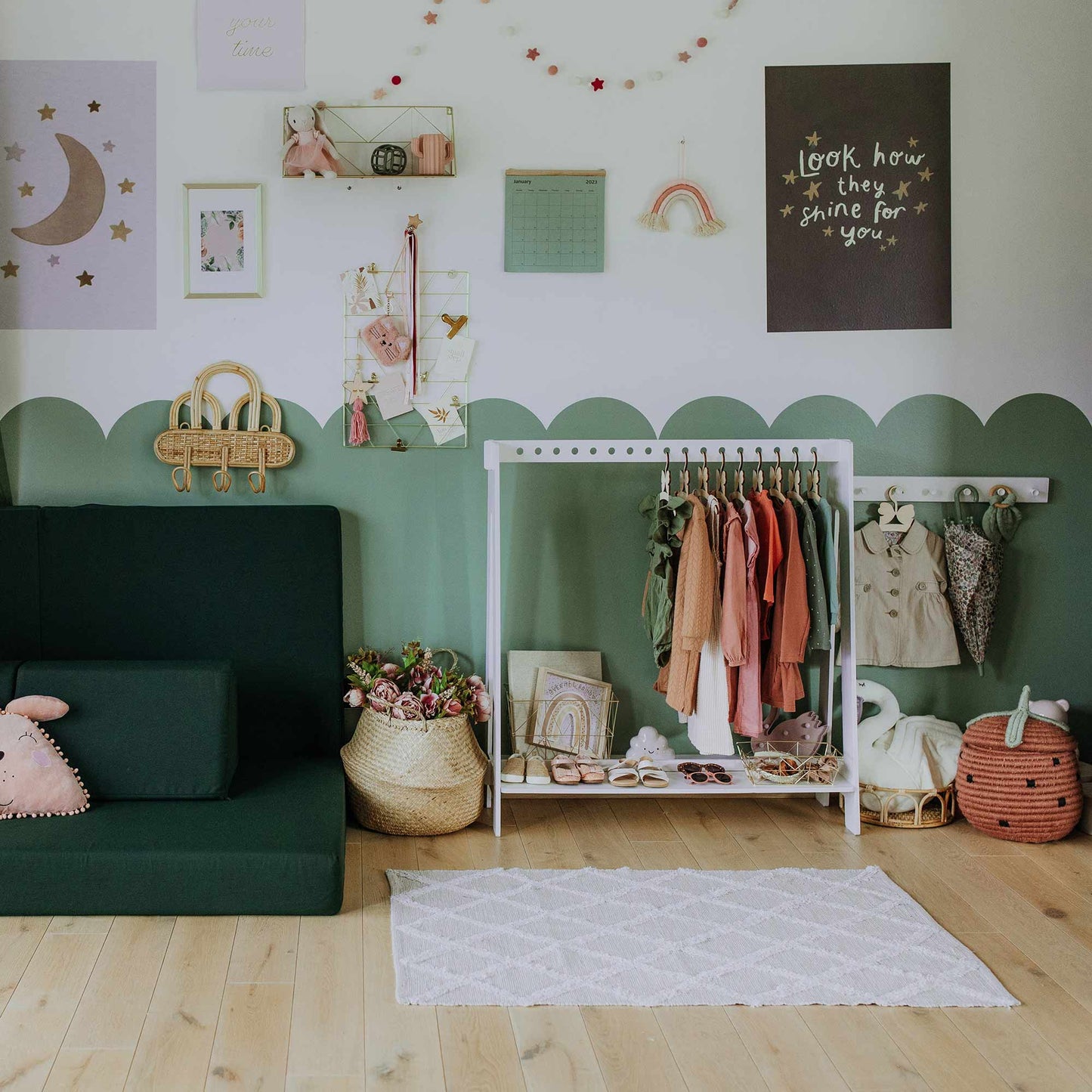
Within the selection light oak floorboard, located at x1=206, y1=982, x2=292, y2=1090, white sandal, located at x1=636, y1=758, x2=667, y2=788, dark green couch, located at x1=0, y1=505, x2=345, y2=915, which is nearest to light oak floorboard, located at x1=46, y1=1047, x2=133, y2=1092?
light oak floorboard, located at x1=206, y1=982, x2=292, y2=1090

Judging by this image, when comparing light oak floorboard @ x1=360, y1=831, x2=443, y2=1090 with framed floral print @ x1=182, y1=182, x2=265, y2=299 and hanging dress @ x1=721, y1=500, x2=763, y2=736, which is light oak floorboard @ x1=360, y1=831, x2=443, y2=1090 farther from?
framed floral print @ x1=182, y1=182, x2=265, y2=299

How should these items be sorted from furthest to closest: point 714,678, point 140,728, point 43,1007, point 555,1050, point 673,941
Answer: point 714,678 → point 140,728 → point 673,941 → point 43,1007 → point 555,1050

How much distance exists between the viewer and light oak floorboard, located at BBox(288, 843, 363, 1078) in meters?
1.94

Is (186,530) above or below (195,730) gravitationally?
→ above

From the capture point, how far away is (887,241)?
3488 millimetres

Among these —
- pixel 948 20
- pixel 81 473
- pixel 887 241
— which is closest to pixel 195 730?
pixel 81 473

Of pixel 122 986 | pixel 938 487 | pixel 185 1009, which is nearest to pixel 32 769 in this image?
pixel 122 986

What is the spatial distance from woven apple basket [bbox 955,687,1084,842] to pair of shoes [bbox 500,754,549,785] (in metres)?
1.24

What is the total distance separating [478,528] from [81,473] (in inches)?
49.5

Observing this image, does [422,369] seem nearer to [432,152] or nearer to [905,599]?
[432,152]

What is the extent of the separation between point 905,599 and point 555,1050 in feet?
6.74

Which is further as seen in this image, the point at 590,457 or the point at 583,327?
the point at 583,327

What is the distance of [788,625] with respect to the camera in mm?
3127

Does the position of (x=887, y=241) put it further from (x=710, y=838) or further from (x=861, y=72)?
(x=710, y=838)
